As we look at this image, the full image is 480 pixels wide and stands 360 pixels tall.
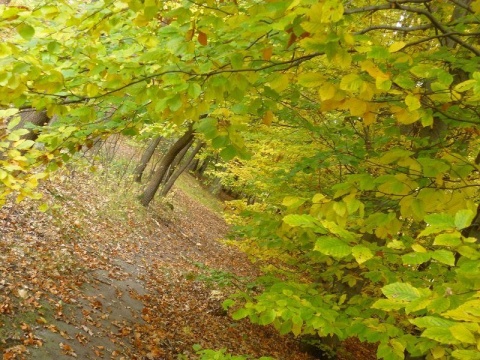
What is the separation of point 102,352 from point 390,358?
563cm

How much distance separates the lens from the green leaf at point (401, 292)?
180 cm

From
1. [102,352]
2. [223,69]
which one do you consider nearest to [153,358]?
[102,352]

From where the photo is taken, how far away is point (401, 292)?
1826 millimetres

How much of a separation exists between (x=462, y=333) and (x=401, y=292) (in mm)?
351

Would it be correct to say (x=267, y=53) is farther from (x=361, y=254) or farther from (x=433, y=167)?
(x=361, y=254)

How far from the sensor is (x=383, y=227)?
2.94m

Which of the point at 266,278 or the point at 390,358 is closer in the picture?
the point at 390,358

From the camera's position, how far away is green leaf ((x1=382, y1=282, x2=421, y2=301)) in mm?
1802

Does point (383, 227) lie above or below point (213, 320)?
above

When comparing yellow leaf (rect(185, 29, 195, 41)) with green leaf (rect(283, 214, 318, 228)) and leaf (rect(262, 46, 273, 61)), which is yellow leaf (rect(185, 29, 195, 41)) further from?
green leaf (rect(283, 214, 318, 228))

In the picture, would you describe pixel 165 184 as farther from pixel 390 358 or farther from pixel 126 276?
pixel 390 358

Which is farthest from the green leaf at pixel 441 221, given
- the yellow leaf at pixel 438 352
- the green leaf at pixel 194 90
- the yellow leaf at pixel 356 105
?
the green leaf at pixel 194 90

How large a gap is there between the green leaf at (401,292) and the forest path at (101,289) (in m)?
5.30

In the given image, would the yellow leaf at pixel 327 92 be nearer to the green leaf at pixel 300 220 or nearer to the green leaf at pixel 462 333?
the green leaf at pixel 300 220
